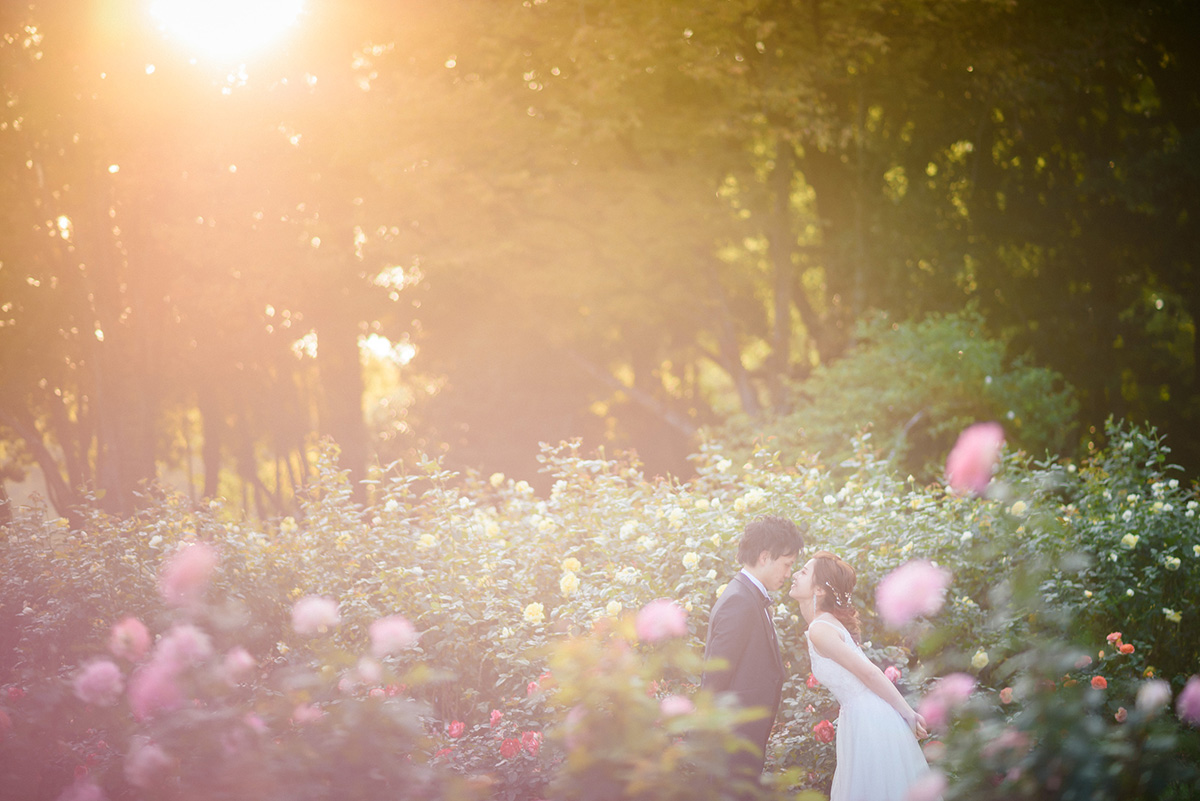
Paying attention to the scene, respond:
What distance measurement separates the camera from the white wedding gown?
4.39m

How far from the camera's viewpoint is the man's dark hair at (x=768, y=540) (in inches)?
170

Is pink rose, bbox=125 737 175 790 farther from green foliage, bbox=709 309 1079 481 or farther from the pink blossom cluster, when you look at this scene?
green foliage, bbox=709 309 1079 481

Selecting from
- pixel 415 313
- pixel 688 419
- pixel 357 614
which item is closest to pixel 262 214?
pixel 415 313

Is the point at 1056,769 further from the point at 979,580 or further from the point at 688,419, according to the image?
the point at 688,419

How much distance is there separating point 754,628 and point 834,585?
545mm

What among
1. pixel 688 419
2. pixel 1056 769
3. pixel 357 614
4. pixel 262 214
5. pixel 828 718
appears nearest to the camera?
pixel 1056 769

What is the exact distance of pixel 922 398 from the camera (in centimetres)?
1353

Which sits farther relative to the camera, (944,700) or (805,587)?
(805,587)

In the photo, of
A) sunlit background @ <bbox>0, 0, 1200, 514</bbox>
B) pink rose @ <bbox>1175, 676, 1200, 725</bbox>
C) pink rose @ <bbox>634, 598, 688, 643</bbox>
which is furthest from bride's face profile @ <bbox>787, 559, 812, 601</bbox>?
sunlit background @ <bbox>0, 0, 1200, 514</bbox>

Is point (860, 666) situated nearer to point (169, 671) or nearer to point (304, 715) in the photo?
point (304, 715)

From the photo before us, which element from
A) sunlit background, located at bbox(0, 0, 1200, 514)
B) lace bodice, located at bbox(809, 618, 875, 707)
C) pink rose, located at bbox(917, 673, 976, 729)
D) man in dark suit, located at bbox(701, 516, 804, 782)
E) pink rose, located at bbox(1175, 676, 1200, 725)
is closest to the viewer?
pink rose, located at bbox(1175, 676, 1200, 725)

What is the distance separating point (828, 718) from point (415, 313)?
54.1 ft

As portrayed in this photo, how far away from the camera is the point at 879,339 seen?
14484mm

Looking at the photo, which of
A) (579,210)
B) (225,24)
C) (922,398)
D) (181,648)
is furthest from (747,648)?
(225,24)
